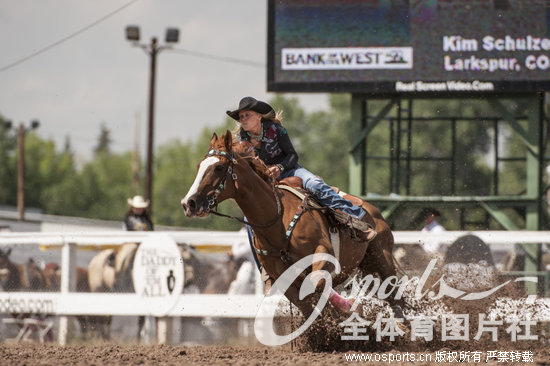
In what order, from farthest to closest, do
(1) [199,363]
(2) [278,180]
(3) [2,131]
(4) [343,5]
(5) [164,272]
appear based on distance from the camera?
1. (3) [2,131]
2. (4) [343,5]
3. (5) [164,272]
4. (2) [278,180]
5. (1) [199,363]

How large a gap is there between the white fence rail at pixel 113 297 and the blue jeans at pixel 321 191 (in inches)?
96.7

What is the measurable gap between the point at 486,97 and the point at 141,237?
5.65 meters

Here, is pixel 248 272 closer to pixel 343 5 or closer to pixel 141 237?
pixel 141 237

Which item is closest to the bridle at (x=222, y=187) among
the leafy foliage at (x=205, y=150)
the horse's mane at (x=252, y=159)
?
the horse's mane at (x=252, y=159)

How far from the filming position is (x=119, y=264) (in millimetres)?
10758

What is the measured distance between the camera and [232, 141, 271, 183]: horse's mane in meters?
7.00

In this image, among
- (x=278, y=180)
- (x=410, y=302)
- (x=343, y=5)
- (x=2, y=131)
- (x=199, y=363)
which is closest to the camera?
(x=199, y=363)

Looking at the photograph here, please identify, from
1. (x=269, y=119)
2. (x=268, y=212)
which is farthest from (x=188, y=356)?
(x=269, y=119)

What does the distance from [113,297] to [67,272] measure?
0.78 metres

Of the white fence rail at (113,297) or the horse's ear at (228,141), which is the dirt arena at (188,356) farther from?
the white fence rail at (113,297)

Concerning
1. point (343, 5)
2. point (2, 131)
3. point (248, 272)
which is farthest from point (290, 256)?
point (2, 131)

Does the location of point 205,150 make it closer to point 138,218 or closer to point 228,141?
point 138,218

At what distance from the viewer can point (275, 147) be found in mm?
7500

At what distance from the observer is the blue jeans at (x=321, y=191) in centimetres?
745
